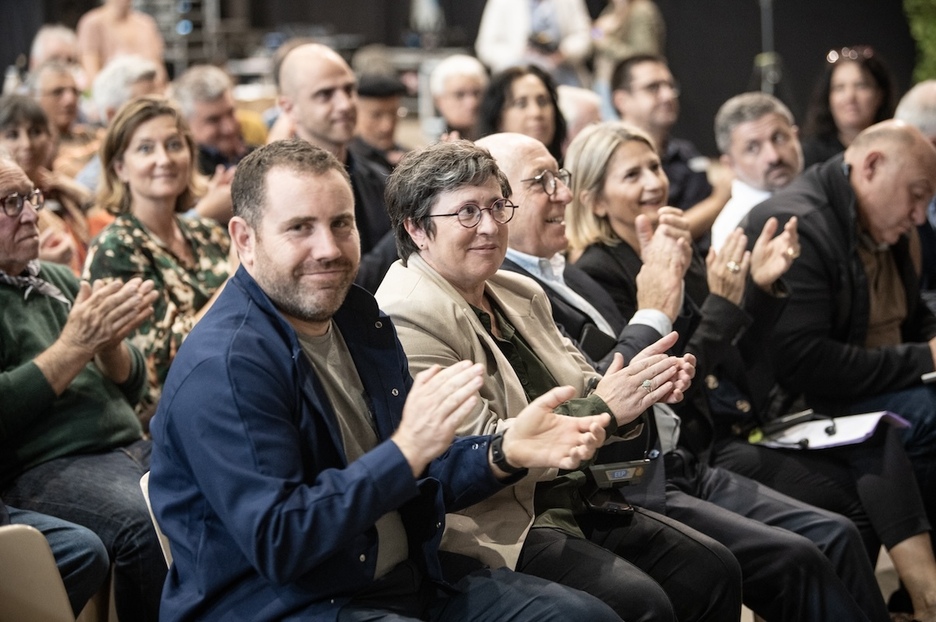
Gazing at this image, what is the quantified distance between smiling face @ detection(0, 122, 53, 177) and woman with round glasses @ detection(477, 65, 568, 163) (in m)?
1.59

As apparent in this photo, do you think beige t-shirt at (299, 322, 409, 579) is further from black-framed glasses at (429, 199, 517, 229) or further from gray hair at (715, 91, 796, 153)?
gray hair at (715, 91, 796, 153)

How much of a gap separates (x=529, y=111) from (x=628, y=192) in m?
1.22

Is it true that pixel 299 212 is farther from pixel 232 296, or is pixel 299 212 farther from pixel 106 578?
pixel 106 578

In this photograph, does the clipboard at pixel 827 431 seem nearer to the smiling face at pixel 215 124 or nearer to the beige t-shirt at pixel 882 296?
the beige t-shirt at pixel 882 296

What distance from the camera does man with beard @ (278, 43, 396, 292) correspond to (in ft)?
12.9

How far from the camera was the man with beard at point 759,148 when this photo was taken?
4176mm

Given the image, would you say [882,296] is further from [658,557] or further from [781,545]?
[658,557]

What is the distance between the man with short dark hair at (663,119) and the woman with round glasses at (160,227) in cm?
A: 213

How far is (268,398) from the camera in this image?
1717 millimetres

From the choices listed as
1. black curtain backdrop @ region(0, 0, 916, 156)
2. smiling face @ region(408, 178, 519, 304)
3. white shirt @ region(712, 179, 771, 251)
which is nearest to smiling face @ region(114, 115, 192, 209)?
smiling face @ region(408, 178, 519, 304)

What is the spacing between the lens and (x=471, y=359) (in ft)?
7.26

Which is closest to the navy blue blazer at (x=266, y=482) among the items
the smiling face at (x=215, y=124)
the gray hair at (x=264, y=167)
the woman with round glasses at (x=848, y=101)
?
the gray hair at (x=264, y=167)

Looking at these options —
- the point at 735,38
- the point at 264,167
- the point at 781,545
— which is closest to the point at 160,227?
the point at 264,167

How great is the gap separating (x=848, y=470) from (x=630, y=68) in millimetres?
2636
